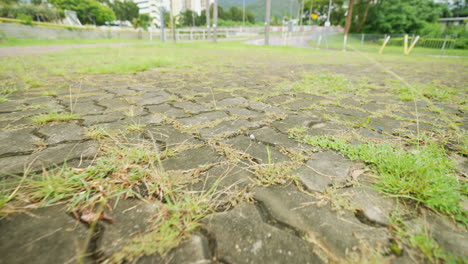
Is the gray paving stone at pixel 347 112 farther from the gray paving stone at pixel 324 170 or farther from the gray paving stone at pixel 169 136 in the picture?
the gray paving stone at pixel 169 136

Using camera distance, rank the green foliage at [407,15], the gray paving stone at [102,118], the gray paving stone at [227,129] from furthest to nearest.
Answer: the green foliage at [407,15]
the gray paving stone at [102,118]
the gray paving stone at [227,129]

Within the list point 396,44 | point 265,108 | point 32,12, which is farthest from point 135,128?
point 32,12

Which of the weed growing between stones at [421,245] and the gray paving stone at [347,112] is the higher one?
the gray paving stone at [347,112]

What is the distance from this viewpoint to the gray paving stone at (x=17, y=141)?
4.19ft

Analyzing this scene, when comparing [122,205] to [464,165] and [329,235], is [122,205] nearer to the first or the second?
[329,235]

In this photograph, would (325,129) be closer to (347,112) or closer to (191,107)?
(347,112)

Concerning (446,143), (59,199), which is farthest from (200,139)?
(446,143)

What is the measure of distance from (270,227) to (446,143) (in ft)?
5.04

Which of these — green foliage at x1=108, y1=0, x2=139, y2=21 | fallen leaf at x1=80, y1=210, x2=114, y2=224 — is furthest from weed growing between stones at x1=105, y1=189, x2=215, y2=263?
green foliage at x1=108, y1=0, x2=139, y2=21

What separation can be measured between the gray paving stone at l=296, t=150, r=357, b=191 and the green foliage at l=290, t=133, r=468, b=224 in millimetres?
90

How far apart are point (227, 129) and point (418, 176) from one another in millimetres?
1156

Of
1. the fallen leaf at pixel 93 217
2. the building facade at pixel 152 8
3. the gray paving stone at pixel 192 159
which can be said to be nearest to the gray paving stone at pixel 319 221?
the gray paving stone at pixel 192 159

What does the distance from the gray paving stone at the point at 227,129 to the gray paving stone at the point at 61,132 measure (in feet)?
2.75

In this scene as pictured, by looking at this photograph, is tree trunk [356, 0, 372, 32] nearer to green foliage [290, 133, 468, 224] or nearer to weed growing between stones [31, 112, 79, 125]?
green foliage [290, 133, 468, 224]
